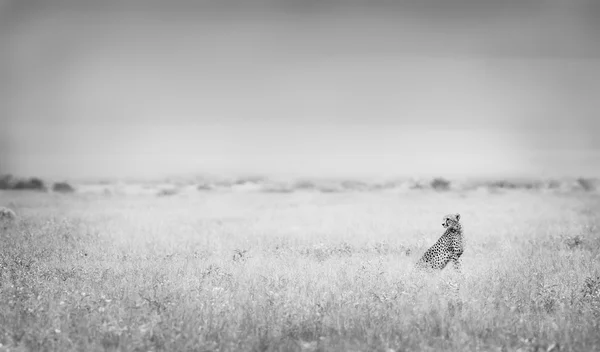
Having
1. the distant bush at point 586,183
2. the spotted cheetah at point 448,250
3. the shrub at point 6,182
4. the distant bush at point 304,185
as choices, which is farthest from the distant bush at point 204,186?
the distant bush at point 586,183

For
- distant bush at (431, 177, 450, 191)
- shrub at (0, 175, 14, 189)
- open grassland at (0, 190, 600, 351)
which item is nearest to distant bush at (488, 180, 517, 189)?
distant bush at (431, 177, 450, 191)

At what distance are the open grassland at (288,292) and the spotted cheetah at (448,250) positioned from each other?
1.68 feet

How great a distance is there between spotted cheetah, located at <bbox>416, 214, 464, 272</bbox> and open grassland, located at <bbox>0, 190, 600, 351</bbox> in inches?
20.1

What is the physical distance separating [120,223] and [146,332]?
13512 mm

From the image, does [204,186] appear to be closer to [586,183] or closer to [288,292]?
[288,292]

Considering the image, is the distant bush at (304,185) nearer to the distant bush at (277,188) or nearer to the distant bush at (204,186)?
the distant bush at (277,188)

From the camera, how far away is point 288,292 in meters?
7.65

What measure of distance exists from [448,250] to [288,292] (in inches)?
165

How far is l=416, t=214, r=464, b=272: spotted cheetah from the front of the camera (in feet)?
30.7

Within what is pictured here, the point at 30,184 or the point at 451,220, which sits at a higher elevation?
the point at 451,220

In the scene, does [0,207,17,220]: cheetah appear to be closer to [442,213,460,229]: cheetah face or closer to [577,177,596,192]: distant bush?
[442,213,460,229]: cheetah face

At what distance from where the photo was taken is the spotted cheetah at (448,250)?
9.36 m

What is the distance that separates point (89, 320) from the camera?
6.20 m

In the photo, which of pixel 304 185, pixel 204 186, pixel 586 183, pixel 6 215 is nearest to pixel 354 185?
pixel 304 185
